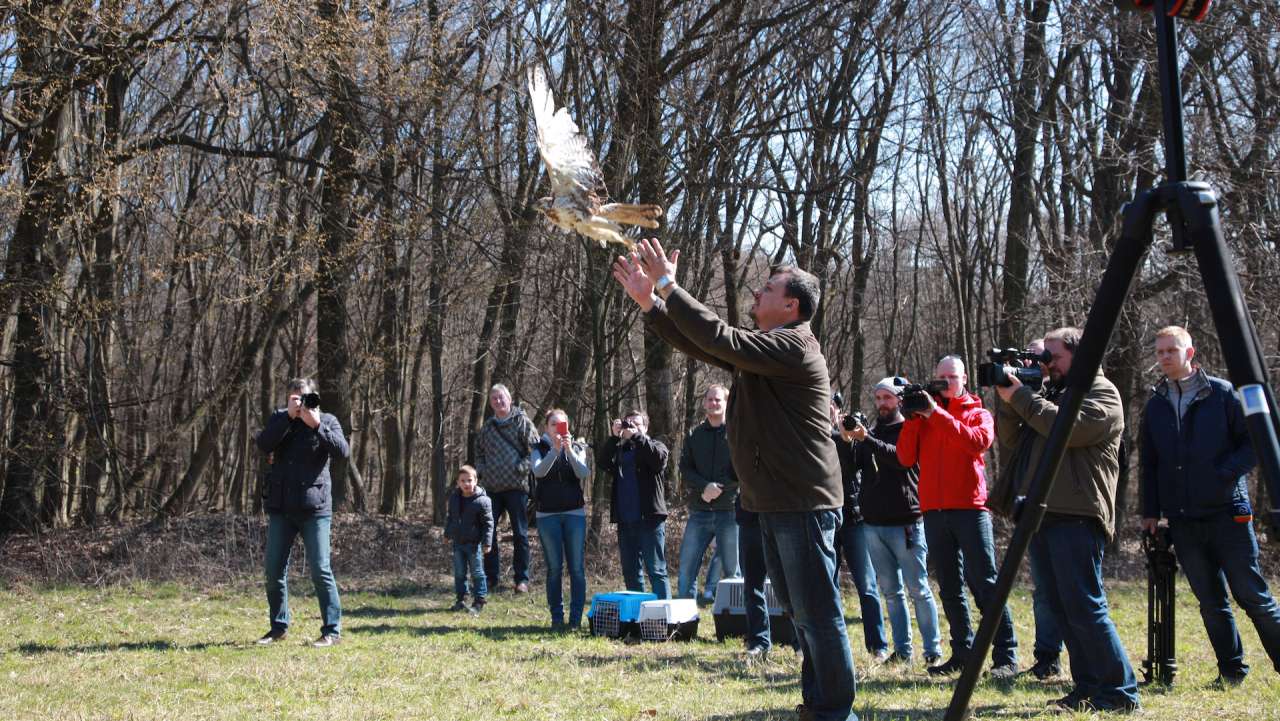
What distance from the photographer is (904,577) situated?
6703 mm

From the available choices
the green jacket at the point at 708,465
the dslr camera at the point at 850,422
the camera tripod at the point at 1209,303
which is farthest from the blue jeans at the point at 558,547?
the camera tripod at the point at 1209,303

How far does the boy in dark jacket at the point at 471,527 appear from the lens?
10273 millimetres

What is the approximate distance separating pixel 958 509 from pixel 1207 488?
127 centimetres

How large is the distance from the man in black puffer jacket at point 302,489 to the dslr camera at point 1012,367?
14.9 ft

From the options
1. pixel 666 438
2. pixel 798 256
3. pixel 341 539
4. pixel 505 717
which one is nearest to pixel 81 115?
pixel 341 539

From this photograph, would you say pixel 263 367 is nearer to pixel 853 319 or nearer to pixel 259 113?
pixel 259 113

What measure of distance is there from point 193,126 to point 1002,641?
17.0 m

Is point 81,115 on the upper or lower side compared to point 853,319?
upper

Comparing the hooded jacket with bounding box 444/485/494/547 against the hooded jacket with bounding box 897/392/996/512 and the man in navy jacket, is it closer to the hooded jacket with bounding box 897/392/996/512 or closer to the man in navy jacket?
the hooded jacket with bounding box 897/392/996/512

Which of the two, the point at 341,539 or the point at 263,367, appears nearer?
the point at 341,539

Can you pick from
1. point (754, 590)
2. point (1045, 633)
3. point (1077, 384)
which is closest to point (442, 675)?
point (754, 590)

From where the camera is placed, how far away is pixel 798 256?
15719mm

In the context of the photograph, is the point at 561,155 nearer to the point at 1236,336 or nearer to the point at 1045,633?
the point at 1236,336

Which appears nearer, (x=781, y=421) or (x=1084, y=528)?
(x=781, y=421)
